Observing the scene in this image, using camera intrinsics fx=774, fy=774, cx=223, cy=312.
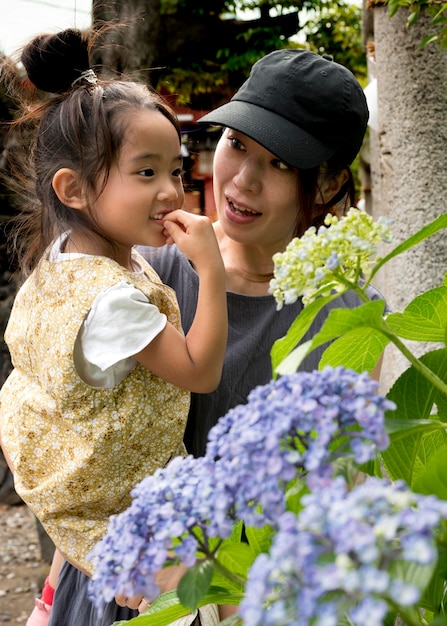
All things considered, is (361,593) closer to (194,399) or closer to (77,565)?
(77,565)

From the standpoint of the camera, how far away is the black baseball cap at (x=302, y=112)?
1514mm

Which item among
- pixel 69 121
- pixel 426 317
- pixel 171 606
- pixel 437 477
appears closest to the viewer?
pixel 437 477

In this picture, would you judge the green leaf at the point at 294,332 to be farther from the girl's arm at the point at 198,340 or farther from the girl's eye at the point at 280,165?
the girl's eye at the point at 280,165

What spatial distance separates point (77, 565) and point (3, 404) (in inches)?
13.9

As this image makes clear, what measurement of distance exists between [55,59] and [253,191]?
0.47 meters

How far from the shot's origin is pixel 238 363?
1682mm

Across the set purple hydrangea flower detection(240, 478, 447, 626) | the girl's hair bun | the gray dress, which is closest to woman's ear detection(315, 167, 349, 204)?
the gray dress

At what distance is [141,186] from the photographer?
1.40m

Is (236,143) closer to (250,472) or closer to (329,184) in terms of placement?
(329,184)

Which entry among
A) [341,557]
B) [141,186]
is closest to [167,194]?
[141,186]

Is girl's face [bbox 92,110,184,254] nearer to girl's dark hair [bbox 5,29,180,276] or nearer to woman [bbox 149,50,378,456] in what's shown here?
girl's dark hair [bbox 5,29,180,276]

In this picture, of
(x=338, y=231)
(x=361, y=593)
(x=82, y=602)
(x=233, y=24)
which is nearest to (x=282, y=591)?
(x=361, y=593)

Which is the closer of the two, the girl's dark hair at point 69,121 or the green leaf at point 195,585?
the green leaf at point 195,585

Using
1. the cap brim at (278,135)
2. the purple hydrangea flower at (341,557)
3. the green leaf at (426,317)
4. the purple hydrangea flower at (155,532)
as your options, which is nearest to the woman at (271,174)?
the cap brim at (278,135)
